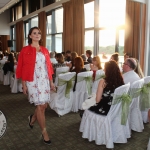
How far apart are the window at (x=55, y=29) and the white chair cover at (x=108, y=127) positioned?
8.21m

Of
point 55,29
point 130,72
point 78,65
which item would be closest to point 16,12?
point 55,29

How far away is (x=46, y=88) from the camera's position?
281 cm

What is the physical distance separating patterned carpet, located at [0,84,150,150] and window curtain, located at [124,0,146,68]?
2934mm

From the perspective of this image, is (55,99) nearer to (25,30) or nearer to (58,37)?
(58,37)

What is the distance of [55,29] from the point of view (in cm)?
1126

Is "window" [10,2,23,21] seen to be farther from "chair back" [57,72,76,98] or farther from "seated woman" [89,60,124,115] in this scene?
"seated woman" [89,60,124,115]

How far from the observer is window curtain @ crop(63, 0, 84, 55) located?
27.5 feet

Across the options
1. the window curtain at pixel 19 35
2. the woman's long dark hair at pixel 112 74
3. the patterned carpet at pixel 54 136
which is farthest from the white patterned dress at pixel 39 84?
the window curtain at pixel 19 35

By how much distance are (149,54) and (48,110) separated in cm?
348

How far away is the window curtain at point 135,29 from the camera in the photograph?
5895 mm

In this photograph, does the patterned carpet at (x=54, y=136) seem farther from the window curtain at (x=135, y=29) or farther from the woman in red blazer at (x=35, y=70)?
Answer: the window curtain at (x=135, y=29)

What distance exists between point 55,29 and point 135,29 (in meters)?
6.03

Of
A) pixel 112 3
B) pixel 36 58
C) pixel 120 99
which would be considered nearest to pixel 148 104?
pixel 120 99

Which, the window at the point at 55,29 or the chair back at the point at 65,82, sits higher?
the window at the point at 55,29
